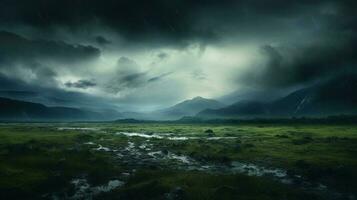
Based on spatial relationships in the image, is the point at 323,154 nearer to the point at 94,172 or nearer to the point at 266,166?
the point at 266,166

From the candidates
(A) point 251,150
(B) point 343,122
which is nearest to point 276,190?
(A) point 251,150

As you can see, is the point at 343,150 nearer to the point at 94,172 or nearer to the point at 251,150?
the point at 251,150

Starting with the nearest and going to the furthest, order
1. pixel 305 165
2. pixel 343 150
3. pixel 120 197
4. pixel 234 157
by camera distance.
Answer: pixel 120 197
pixel 305 165
pixel 234 157
pixel 343 150

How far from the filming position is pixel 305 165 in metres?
50.0

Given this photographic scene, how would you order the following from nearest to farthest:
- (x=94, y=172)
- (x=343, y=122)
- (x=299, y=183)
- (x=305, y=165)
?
(x=299, y=183)
(x=94, y=172)
(x=305, y=165)
(x=343, y=122)

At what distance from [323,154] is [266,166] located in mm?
13954

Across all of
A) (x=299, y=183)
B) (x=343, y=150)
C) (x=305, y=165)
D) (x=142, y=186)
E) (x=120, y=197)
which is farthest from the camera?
(x=343, y=150)

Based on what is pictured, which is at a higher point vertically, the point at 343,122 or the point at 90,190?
the point at 343,122

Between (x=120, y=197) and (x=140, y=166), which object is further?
(x=140, y=166)

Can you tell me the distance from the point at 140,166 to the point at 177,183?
1394 cm

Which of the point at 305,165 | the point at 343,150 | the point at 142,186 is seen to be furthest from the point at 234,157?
the point at 142,186

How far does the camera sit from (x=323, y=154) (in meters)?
59.5

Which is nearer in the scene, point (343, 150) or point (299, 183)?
point (299, 183)

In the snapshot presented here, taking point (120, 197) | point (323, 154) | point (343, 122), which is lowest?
point (120, 197)
